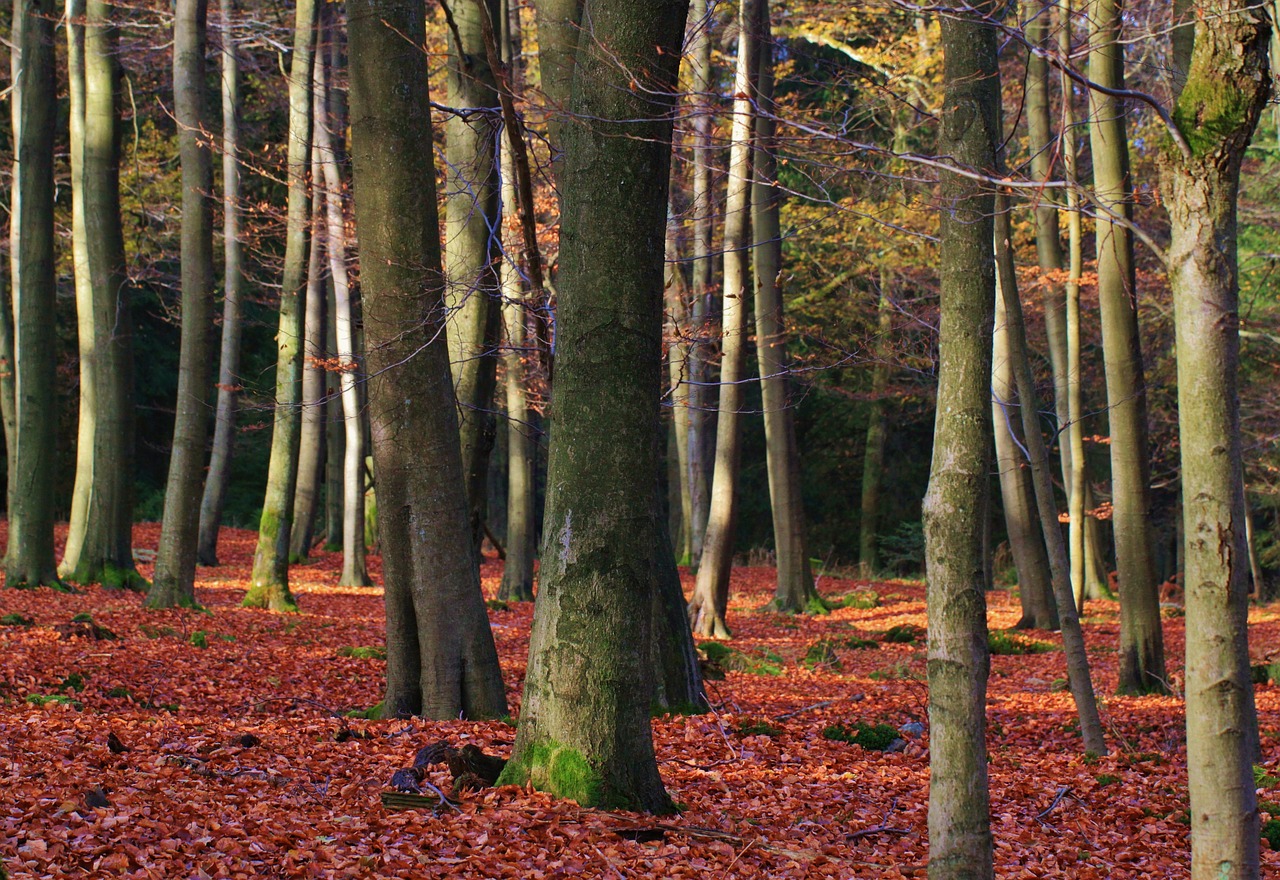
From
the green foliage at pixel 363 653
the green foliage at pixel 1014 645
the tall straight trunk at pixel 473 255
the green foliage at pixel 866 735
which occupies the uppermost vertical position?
the tall straight trunk at pixel 473 255

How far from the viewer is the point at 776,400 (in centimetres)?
1325

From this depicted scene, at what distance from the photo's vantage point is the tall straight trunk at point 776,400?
13137 mm

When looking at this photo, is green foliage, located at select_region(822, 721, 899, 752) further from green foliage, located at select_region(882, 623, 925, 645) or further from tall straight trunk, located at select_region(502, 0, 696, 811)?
green foliage, located at select_region(882, 623, 925, 645)

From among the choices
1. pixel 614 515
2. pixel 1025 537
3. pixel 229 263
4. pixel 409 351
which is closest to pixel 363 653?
pixel 409 351

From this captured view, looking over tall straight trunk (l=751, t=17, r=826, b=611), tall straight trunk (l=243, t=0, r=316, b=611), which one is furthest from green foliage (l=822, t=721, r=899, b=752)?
tall straight trunk (l=243, t=0, r=316, b=611)

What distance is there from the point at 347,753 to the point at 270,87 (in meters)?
15.5

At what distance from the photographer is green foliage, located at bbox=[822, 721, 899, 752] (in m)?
7.42

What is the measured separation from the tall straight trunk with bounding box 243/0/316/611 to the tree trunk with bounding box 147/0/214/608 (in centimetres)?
157

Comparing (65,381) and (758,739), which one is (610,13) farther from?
(65,381)

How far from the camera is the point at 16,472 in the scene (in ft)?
39.6

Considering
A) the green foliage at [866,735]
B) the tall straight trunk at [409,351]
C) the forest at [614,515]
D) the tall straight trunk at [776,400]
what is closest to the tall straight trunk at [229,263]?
the forest at [614,515]

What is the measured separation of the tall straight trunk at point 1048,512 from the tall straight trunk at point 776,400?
4.49 meters

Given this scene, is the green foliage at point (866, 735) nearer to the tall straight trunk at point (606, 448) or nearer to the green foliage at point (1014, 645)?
the tall straight trunk at point (606, 448)

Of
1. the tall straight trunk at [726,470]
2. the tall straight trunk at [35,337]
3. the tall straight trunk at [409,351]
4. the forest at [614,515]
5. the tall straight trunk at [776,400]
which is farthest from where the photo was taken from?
the tall straight trunk at [776,400]
